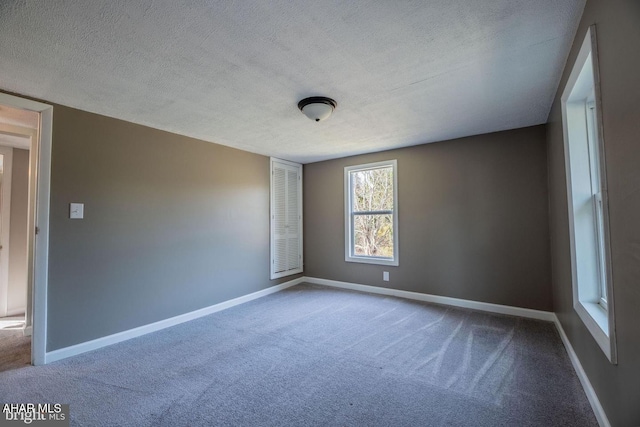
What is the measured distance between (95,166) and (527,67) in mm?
3828

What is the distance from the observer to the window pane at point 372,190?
14.5 ft

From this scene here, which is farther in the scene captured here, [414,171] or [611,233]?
[414,171]

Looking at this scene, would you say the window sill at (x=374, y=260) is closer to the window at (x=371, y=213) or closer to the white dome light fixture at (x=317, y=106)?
the window at (x=371, y=213)

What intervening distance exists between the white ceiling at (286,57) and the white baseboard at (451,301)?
224cm

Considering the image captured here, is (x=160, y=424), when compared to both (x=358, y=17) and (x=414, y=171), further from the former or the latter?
(x=414, y=171)

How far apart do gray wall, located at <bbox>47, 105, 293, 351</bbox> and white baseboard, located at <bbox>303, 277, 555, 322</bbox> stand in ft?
Answer: 5.27

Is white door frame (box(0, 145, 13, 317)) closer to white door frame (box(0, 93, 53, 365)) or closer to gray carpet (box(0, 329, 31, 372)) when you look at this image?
gray carpet (box(0, 329, 31, 372))

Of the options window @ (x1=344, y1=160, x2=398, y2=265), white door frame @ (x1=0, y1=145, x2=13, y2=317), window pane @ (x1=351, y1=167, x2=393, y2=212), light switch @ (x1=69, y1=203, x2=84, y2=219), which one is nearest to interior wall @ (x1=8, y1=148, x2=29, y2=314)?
white door frame @ (x1=0, y1=145, x2=13, y2=317)

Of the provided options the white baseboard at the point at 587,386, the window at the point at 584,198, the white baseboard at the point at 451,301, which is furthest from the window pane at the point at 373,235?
the window at the point at 584,198

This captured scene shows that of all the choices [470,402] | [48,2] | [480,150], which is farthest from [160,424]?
[480,150]

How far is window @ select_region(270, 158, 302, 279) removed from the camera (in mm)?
4715

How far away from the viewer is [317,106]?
97.0 inches

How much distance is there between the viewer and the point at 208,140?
12.1 ft

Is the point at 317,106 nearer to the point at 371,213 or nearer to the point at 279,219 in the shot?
the point at 371,213
